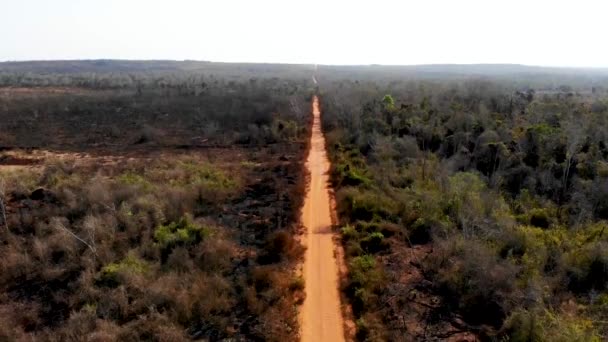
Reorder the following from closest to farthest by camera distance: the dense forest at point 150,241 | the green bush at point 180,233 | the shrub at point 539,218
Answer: the dense forest at point 150,241 < the green bush at point 180,233 < the shrub at point 539,218

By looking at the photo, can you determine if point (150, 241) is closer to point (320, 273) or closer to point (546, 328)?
point (320, 273)

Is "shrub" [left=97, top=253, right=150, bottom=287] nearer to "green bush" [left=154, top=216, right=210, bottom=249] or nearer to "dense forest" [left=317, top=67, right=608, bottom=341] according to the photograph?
"green bush" [left=154, top=216, right=210, bottom=249]

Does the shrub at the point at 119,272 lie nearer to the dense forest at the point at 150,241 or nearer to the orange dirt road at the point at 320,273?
the dense forest at the point at 150,241

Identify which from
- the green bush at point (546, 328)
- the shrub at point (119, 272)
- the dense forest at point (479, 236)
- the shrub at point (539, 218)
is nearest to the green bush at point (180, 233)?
the shrub at point (119, 272)

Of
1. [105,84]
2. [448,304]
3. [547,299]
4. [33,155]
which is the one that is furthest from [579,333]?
[105,84]

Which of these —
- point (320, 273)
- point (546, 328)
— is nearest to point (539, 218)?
point (546, 328)

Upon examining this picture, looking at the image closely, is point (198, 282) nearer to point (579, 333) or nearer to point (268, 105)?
point (579, 333)

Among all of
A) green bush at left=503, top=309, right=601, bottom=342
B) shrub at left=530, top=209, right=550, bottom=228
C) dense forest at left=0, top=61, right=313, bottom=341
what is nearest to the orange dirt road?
dense forest at left=0, top=61, right=313, bottom=341
